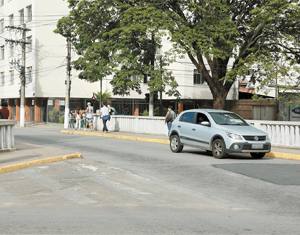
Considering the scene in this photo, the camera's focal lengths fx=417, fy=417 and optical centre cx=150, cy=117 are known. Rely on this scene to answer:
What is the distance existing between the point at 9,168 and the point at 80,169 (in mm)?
1751

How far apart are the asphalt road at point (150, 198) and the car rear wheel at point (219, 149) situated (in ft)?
4.62

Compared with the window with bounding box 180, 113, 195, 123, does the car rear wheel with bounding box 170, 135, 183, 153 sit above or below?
below

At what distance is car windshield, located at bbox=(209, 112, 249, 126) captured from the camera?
1440 centimetres

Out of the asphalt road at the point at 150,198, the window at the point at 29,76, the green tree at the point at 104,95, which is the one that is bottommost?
the asphalt road at the point at 150,198

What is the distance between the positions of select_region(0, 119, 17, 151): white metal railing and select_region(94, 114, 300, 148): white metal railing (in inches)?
401

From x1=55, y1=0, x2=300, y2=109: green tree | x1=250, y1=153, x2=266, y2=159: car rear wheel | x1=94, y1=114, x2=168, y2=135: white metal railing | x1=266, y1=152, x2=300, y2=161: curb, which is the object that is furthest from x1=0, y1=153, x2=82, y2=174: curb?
x1=94, y1=114, x2=168, y2=135: white metal railing

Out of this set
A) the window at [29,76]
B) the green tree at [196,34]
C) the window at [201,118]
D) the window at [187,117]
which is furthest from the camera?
the window at [29,76]

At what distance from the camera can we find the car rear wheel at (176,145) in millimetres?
15453

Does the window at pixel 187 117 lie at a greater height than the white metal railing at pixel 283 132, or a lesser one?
greater

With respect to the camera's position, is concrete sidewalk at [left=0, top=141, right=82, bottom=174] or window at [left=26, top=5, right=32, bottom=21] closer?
concrete sidewalk at [left=0, top=141, right=82, bottom=174]

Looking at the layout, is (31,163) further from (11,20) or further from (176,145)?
(11,20)

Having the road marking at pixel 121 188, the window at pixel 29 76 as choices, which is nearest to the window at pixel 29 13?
the window at pixel 29 76

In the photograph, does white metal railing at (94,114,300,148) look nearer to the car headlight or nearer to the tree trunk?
the tree trunk

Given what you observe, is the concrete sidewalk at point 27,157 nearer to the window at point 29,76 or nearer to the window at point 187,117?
the window at point 187,117
